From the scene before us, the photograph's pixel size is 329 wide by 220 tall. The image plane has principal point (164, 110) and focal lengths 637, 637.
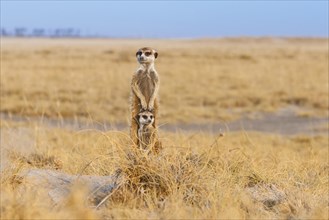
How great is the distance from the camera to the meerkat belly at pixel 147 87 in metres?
4.55

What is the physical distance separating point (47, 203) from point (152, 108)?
1.07m

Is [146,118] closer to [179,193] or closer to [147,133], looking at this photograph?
[147,133]

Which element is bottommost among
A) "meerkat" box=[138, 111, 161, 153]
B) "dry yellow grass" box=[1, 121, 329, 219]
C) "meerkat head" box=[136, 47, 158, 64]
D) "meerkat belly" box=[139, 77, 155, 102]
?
"dry yellow grass" box=[1, 121, 329, 219]

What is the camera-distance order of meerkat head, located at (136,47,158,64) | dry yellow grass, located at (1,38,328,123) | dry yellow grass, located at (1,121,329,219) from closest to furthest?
1. dry yellow grass, located at (1,121,329,219)
2. meerkat head, located at (136,47,158,64)
3. dry yellow grass, located at (1,38,328,123)

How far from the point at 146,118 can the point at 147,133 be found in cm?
12

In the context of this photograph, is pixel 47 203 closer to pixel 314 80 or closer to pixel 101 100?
pixel 101 100

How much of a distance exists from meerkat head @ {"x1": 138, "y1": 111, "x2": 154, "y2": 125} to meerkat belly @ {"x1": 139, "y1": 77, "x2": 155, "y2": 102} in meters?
0.12

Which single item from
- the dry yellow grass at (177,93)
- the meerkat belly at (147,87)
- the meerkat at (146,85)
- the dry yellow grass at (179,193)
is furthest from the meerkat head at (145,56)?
the dry yellow grass at (177,93)

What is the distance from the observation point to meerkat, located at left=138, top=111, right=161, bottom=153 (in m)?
4.56

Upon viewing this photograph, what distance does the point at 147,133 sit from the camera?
4605 millimetres

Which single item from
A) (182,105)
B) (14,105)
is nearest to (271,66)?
(182,105)

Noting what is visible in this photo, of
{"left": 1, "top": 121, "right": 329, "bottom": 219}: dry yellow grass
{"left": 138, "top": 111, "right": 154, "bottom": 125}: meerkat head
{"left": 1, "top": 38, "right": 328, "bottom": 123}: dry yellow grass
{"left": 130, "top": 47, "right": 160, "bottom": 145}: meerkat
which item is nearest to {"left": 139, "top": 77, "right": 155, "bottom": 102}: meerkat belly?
{"left": 130, "top": 47, "right": 160, "bottom": 145}: meerkat

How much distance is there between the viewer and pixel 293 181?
207 inches

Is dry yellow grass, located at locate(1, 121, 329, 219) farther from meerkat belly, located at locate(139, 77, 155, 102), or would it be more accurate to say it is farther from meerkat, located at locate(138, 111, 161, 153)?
meerkat belly, located at locate(139, 77, 155, 102)
